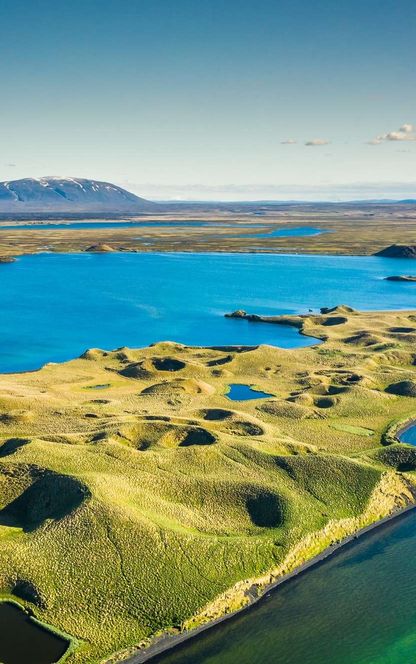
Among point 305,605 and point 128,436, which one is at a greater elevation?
point 128,436

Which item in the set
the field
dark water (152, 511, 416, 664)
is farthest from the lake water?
dark water (152, 511, 416, 664)

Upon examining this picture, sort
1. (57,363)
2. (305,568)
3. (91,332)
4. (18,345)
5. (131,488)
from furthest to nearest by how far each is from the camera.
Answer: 1. (91,332)
2. (18,345)
3. (57,363)
4. (131,488)
5. (305,568)

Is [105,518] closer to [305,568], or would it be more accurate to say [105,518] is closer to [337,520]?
[305,568]

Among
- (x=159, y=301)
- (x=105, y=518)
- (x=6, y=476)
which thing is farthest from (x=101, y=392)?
(x=159, y=301)

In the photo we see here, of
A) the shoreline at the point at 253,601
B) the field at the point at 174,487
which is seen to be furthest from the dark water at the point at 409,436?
the shoreline at the point at 253,601

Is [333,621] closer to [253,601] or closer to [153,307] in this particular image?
[253,601]

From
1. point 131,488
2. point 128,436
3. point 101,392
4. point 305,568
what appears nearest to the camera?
point 305,568

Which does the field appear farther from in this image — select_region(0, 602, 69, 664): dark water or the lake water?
the lake water
